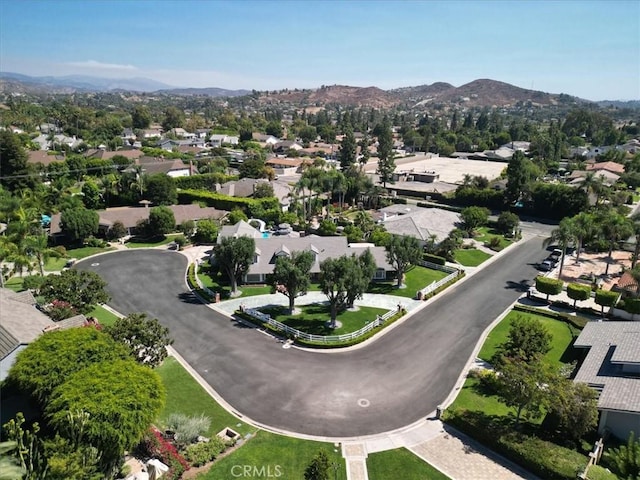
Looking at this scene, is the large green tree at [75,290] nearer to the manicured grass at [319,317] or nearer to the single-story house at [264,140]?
the manicured grass at [319,317]

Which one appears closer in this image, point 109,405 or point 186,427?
point 109,405

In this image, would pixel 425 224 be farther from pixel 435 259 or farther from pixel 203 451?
pixel 203 451

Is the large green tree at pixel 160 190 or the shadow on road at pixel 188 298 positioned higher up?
the large green tree at pixel 160 190

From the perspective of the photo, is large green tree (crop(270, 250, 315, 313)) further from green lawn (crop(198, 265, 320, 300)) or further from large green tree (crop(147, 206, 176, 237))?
large green tree (crop(147, 206, 176, 237))

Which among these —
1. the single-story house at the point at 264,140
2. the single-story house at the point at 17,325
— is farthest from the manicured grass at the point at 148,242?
the single-story house at the point at 264,140

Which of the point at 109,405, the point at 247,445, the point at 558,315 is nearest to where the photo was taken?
the point at 109,405

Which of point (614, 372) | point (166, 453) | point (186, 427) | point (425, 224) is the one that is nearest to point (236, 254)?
point (186, 427)
